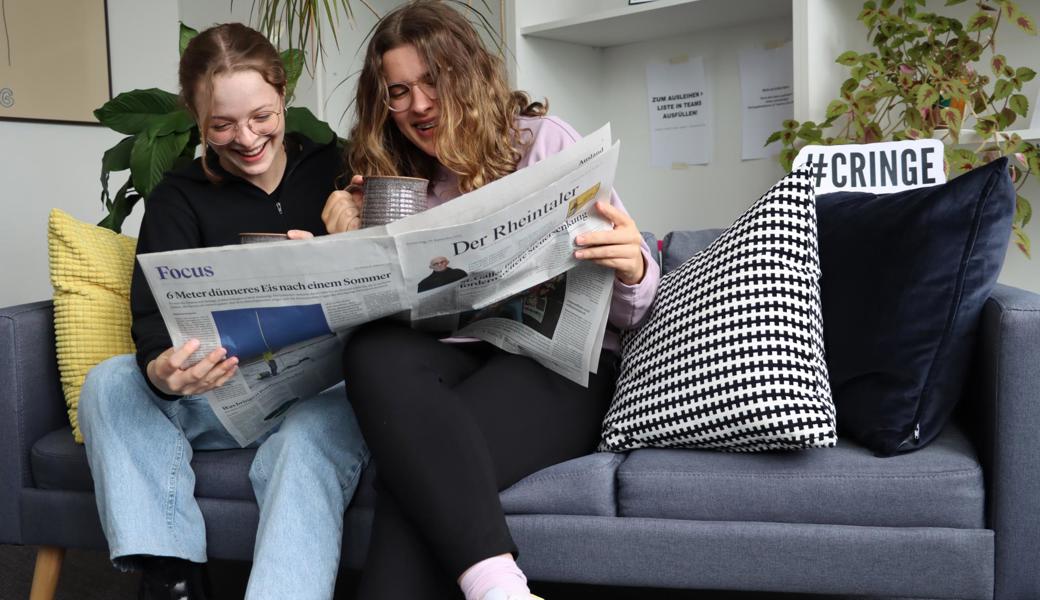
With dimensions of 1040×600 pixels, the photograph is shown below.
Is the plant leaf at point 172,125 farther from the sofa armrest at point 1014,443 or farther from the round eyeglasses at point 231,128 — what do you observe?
the sofa armrest at point 1014,443

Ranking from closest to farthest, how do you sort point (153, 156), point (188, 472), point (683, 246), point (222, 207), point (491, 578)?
point (491, 578)
point (188, 472)
point (222, 207)
point (683, 246)
point (153, 156)

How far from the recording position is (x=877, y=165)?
159cm

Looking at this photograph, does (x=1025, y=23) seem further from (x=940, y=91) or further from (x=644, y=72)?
(x=644, y=72)

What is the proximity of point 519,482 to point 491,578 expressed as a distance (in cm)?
25

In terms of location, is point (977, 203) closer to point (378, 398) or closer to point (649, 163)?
point (378, 398)

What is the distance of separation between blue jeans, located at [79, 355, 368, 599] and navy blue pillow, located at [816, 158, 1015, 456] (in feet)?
2.22

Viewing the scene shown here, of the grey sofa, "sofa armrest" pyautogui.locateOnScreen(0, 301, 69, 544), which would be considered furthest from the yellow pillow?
the grey sofa

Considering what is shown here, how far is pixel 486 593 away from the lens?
1019 millimetres

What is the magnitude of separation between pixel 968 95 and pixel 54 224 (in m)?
1.64

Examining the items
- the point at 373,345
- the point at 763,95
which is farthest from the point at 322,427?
the point at 763,95

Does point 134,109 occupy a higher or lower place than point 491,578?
higher

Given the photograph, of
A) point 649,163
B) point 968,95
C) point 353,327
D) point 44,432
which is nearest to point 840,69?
point 968,95

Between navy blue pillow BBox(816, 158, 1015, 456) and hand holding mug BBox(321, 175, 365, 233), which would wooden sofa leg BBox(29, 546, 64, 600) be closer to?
hand holding mug BBox(321, 175, 365, 233)

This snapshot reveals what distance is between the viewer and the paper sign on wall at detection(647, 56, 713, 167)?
2438 millimetres
